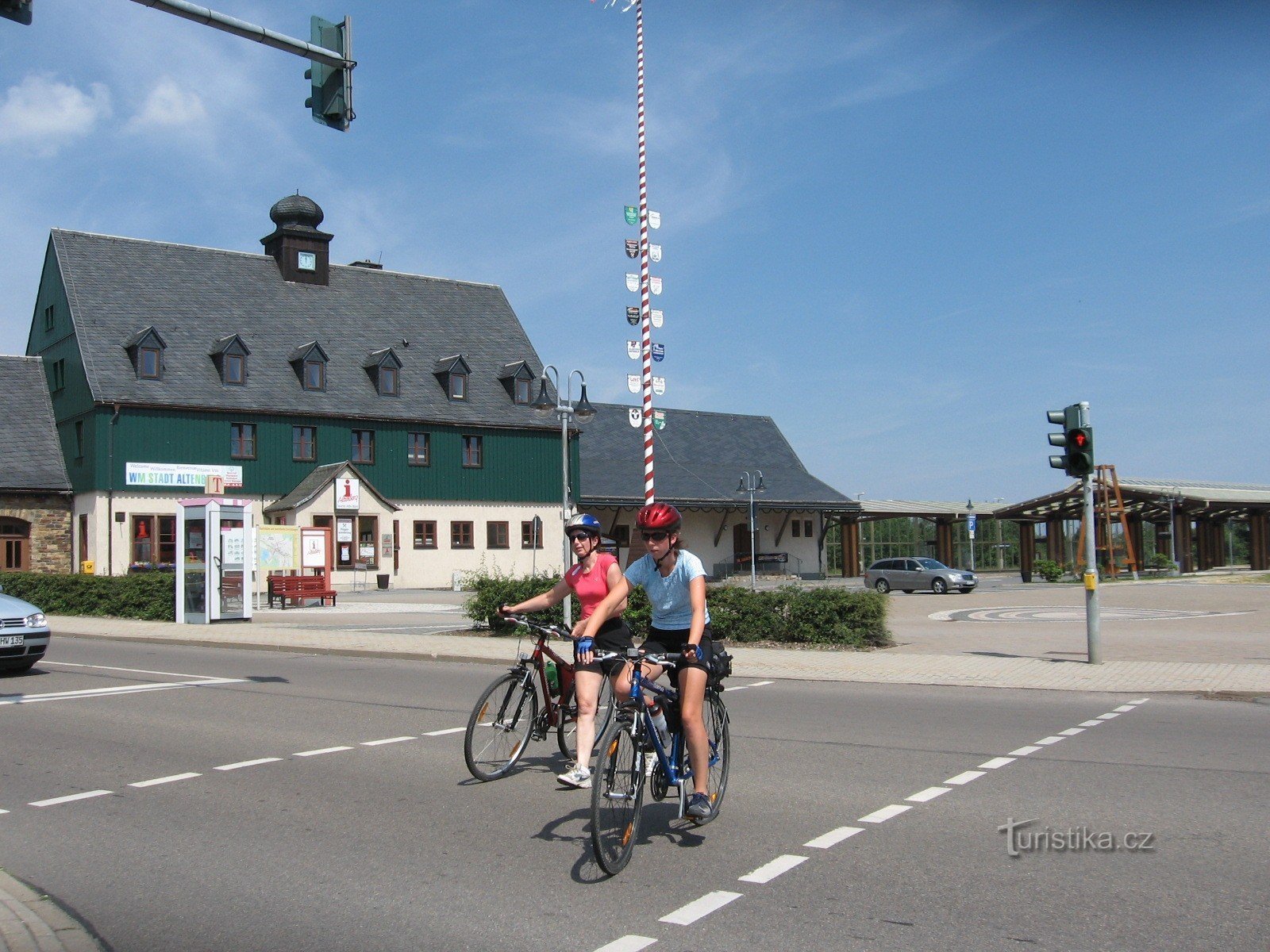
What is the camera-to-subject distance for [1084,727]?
10250 millimetres

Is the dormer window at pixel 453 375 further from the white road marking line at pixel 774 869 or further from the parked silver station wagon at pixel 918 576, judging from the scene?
the white road marking line at pixel 774 869

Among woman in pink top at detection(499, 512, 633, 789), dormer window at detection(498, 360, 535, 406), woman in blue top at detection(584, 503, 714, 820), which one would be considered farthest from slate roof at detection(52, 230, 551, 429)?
woman in blue top at detection(584, 503, 714, 820)

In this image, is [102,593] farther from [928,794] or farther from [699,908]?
[699,908]

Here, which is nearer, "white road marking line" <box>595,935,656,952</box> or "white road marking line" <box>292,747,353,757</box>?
"white road marking line" <box>595,935,656,952</box>

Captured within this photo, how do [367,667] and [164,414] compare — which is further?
[164,414]

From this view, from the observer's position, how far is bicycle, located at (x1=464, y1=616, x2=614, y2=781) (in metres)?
7.89

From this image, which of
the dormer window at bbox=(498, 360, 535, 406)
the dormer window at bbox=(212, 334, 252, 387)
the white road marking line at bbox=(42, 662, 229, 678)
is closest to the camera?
the white road marking line at bbox=(42, 662, 229, 678)

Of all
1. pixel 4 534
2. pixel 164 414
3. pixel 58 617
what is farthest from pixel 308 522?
pixel 58 617

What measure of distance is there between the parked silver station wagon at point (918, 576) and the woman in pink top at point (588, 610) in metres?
33.6

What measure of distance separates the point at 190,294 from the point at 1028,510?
3545 cm

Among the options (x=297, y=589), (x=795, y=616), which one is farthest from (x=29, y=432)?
(x=795, y=616)

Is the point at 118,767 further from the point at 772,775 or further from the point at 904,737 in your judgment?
the point at 904,737

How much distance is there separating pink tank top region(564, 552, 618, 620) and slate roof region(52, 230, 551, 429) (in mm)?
38851

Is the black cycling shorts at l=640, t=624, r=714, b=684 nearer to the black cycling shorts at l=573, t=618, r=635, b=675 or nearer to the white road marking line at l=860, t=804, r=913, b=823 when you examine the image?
the black cycling shorts at l=573, t=618, r=635, b=675
